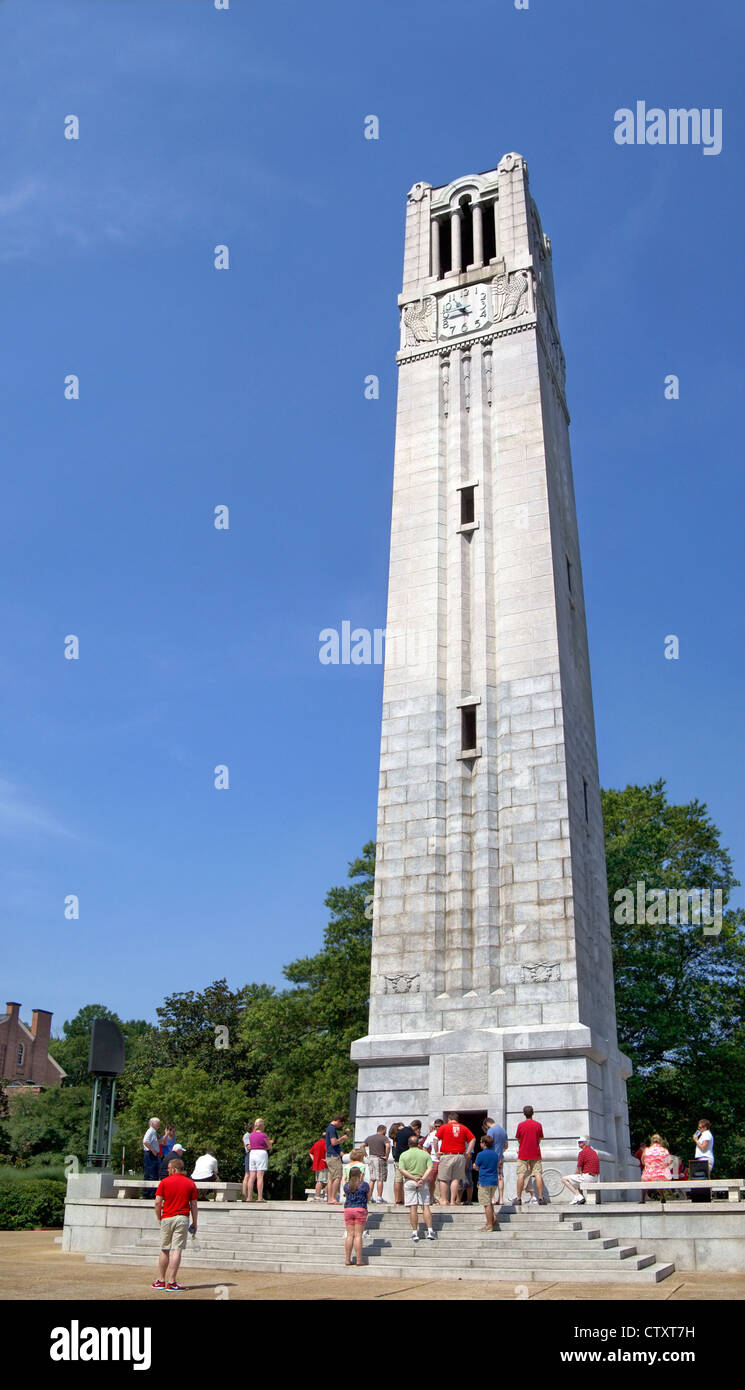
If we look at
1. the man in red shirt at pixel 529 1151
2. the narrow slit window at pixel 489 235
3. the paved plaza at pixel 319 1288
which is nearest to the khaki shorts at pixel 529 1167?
the man in red shirt at pixel 529 1151

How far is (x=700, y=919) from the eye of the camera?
139 ft

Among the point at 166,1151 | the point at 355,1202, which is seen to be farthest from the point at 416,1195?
the point at 166,1151

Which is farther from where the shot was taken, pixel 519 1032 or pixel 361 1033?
pixel 361 1033

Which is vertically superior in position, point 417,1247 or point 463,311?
point 463,311

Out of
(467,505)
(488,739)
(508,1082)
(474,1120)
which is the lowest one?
(474,1120)

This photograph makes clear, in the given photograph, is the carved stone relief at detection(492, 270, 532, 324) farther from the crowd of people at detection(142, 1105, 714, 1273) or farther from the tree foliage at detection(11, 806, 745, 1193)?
the crowd of people at detection(142, 1105, 714, 1273)

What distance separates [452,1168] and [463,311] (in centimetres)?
2600

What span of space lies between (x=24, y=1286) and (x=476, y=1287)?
6313 millimetres

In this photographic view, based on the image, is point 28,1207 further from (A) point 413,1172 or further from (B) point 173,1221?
(B) point 173,1221

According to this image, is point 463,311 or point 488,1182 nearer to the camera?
point 488,1182

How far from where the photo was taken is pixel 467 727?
30.2 meters

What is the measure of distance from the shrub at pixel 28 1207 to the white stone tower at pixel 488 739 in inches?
457
